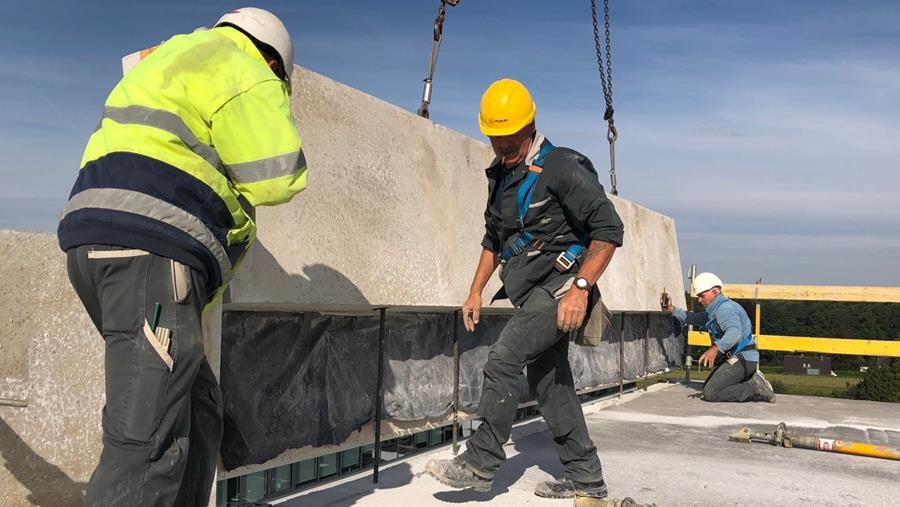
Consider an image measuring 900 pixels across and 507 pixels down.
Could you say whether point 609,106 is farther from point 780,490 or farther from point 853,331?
point 853,331

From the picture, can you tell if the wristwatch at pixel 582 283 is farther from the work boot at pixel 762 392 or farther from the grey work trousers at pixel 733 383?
the work boot at pixel 762 392

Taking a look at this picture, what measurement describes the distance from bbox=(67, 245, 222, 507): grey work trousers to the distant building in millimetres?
26380

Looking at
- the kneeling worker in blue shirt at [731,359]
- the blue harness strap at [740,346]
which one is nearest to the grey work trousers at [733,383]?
the kneeling worker in blue shirt at [731,359]

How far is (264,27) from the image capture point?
2.15 meters

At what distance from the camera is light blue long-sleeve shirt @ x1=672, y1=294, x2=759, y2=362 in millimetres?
7020

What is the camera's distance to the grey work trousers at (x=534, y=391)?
3.05 meters

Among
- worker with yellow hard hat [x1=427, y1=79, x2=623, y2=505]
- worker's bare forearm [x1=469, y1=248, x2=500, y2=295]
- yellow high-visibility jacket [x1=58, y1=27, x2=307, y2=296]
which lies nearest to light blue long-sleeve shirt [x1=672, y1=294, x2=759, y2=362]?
worker's bare forearm [x1=469, y1=248, x2=500, y2=295]

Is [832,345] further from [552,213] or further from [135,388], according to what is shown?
[135,388]

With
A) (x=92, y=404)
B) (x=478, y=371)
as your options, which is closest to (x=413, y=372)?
(x=478, y=371)

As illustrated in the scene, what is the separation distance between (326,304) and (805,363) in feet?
95.9

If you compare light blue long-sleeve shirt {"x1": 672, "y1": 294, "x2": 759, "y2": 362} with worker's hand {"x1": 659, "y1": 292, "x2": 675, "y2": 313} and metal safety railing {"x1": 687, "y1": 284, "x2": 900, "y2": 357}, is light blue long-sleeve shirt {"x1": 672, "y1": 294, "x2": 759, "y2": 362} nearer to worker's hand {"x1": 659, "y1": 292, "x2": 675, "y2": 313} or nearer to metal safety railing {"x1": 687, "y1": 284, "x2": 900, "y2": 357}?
worker's hand {"x1": 659, "y1": 292, "x2": 675, "y2": 313}

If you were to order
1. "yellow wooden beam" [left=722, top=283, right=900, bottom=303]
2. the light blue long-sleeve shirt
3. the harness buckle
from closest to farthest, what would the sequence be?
the harness buckle → the light blue long-sleeve shirt → "yellow wooden beam" [left=722, top=283, right=900, bottom=303]

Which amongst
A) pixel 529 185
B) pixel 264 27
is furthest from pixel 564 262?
pixel 264 27

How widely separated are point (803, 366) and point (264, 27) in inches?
1138
